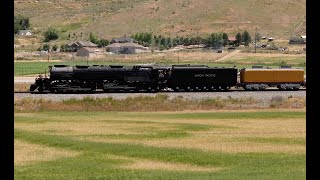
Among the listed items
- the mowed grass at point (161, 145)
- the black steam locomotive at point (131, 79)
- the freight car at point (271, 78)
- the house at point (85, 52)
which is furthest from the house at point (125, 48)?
the mowed grass at point (161, 145)

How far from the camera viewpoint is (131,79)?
206ft

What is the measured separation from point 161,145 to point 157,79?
34.0 meters

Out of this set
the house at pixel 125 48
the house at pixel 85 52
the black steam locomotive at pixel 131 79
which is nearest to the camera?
the black steam locomotive at pixel 131 79

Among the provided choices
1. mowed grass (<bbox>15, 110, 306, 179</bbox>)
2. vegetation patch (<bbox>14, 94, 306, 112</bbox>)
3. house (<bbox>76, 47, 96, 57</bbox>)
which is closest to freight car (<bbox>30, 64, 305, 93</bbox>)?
vegetation patch (<bbox>14, 94, 306, 112</bbox>)

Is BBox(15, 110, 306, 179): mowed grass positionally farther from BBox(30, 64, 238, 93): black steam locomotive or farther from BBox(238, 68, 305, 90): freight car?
BBox(238, 68, 305, 90): freight car

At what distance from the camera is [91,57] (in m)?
157

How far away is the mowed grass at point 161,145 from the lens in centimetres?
2206

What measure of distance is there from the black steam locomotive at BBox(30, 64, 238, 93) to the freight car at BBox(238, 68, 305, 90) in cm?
208

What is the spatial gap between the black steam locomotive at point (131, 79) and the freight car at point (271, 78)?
2082mm

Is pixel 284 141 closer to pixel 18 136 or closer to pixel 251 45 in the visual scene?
pixel 18 136

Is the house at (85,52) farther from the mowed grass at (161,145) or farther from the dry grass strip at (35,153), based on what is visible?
the dry grass strip at (35,153)

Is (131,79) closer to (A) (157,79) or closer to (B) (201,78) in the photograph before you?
(A) (157,79)

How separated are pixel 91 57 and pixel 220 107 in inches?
4208
